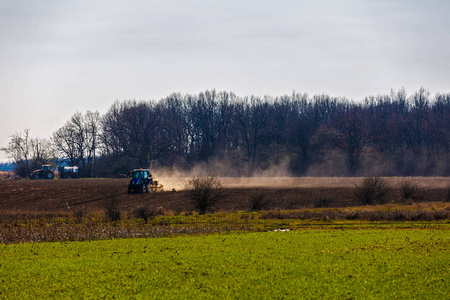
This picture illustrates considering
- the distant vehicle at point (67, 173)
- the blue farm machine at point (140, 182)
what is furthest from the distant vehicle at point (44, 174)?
the blue farm machine at point (140, 182)

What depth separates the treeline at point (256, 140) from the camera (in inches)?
4333

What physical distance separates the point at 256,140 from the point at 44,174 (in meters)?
51.4

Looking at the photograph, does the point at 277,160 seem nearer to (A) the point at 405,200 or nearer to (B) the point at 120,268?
(A) the point at 405,200

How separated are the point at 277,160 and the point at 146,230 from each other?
89.2 meters

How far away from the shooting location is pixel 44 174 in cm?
11481

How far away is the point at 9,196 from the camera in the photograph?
202 ft

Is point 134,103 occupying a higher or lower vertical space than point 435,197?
higher

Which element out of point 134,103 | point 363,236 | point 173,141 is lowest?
point 363,236

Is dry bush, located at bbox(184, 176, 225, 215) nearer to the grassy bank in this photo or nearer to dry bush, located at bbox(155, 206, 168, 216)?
the grassy bank

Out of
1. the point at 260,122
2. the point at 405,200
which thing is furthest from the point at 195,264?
the point at 260,122

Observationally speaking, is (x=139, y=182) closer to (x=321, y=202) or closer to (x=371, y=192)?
(x=321, y=202)

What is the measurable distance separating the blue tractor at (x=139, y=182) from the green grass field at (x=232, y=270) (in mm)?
38300

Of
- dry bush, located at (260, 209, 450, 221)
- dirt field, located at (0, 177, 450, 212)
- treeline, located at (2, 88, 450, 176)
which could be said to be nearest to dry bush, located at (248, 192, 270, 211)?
dirt field, located at (0, 177, 450, 212)

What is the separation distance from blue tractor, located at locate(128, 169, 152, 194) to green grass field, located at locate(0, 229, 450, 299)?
3830 cm
